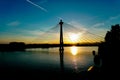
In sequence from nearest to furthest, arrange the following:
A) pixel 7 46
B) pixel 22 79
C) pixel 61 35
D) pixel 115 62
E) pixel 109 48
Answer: pixel 22 79, pixel 115 62, pixel 109 48, pixel 61 35, pixel 7 46

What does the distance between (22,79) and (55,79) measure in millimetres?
5879

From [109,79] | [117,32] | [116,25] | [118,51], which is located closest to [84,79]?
[109,79]

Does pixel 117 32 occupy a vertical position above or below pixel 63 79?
above

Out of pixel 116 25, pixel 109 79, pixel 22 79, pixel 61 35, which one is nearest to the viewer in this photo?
pixel 109 79

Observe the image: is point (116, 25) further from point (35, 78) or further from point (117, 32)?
point (35, 78)

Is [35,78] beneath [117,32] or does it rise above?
beneath

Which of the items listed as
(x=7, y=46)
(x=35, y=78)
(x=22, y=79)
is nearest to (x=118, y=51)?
(x=35, y=78)

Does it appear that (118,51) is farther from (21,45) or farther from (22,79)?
(21,45)

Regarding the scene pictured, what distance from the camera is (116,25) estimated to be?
54.6 meters

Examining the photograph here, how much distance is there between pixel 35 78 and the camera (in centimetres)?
2777

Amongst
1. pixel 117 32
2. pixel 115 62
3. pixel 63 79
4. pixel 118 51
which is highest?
pixel 117 32

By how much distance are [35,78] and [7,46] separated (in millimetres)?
140882

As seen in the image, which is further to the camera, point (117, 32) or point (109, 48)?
point (117, 32)

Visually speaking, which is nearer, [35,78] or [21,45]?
[35,78]
